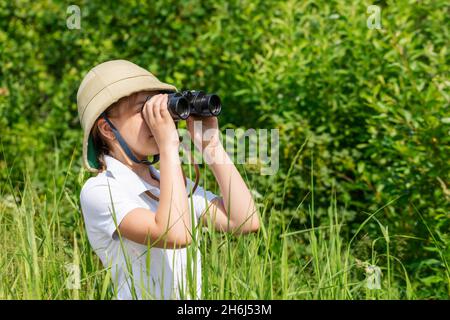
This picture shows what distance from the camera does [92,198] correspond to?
2.56 meters

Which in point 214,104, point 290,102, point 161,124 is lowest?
point 161,124

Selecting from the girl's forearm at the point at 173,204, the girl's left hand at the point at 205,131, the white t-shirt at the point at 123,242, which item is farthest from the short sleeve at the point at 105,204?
the girl's left hand at the point at 205,131

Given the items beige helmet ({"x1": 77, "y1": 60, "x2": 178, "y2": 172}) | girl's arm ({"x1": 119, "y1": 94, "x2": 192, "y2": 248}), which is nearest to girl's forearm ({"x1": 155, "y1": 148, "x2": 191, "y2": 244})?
girl's arm ({"x1": 119, "y1": 94, "x2": 192, "y2": 248})

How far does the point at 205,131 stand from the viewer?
110 inches

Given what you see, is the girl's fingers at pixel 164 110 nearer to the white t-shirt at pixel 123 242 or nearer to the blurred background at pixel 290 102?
the white t-shirt at pixel 123 242

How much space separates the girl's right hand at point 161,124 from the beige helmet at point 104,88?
5.2 inches

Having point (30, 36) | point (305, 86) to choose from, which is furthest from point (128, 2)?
point (305, 86)

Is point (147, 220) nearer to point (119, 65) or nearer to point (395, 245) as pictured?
point (119, 65)

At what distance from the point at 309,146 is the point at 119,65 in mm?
2199

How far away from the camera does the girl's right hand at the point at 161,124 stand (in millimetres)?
2527

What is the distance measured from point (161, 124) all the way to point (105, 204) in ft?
0.99

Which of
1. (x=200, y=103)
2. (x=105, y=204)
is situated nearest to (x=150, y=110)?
(x=200, y=103)

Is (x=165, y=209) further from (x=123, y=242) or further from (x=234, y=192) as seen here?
(x=234, y=192)

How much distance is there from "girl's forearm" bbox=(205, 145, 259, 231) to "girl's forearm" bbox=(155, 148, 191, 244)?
10.9 inches
